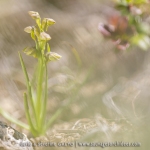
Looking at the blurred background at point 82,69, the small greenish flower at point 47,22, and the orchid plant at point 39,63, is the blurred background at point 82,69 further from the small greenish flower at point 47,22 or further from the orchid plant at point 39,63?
the small greenish flower at point 47,22

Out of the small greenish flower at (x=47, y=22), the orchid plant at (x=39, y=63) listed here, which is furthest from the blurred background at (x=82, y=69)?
the small greenish flower at (x=47, y=22)

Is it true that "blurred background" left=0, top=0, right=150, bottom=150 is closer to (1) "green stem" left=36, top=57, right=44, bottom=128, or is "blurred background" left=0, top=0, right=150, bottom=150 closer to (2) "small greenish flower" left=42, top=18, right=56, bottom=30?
(1) "green stem" left=36, top=57, right=44, bottom=128

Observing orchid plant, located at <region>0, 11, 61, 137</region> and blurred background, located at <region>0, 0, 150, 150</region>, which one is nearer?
orchid plant, located at <region>0, 11, 61, 137</region>

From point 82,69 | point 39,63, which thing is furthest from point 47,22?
point 82,69

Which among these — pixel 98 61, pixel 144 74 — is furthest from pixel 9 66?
pixel 144 74

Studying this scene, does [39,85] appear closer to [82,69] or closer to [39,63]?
[39,63]

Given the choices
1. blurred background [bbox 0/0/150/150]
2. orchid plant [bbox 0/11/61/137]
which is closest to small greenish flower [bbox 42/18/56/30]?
orchid plant [bbox 0/11/61/137]

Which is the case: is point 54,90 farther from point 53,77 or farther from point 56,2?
point 56,2

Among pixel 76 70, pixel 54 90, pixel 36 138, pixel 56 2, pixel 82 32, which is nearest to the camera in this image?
pixel 36 138
